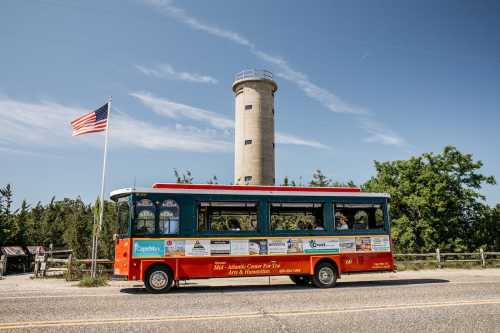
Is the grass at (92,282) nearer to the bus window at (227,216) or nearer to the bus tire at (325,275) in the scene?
the bus window at (227,216)

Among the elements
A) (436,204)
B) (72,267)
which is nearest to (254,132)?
(436,204)

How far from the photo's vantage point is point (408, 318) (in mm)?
7035

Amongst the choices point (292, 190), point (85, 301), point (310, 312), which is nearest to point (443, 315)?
point (310, 312)

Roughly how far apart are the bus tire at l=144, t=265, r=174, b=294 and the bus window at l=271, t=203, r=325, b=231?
3884 mm

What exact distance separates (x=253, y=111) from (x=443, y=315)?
3087cm

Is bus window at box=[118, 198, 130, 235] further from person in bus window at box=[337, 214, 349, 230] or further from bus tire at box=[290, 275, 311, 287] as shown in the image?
person in bus window at box=[337, 214, 349, 230]

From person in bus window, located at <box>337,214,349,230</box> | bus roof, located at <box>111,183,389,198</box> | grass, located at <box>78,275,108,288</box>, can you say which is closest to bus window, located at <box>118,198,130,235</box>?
bus roof, located at <box>111,183,389,198</box>

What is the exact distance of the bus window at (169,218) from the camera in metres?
11.6

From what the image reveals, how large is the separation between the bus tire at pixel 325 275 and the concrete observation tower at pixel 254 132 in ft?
73.6

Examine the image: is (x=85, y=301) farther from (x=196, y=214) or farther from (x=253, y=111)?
(x=253, y=111)

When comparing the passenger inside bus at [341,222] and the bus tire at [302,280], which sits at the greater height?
the passenger inside bus at [341,222]

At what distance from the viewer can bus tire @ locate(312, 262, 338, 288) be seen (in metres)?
12.4

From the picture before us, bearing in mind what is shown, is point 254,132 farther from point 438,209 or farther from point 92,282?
point 92,282

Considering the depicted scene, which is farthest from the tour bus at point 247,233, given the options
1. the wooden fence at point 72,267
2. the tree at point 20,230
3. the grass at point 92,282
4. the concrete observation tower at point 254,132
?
the concrete observation tower at point 254,132
